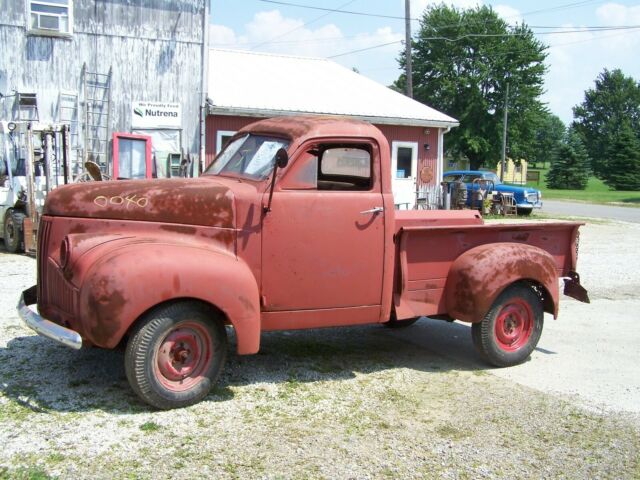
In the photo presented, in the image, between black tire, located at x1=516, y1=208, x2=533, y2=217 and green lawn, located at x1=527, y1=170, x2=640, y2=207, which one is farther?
green lawn, located at x1=527, y1=170, x2=640, y2=207

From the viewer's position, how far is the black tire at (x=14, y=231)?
1192 centimetres

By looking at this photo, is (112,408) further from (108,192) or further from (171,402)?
(108,192)

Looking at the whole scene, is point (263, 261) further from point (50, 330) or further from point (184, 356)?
point (50, 330)

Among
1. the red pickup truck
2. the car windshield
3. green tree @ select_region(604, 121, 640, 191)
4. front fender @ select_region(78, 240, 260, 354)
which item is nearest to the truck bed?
the red pickup truck

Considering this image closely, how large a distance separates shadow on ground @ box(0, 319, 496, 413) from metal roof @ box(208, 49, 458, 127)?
11.7 metres

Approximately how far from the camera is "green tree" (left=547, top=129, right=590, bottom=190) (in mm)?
56906

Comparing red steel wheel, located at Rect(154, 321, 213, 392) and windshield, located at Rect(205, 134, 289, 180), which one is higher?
windshield, located at Rect(205, 134, 289, 180)

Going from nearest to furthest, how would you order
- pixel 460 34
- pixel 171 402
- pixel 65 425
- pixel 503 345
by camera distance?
pixel 65 425
pixel 171 402
pixel 503 345
pixel 460 34

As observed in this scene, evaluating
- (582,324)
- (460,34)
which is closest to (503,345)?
(582,324)

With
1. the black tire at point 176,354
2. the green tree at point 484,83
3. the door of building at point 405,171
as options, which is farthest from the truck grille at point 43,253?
the green tree at point 484,83

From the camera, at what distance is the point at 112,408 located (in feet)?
15.4

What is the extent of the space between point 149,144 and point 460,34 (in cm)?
4130

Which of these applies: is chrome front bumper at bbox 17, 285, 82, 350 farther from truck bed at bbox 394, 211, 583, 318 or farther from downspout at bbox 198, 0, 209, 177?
downspout at bbox 198, 0, 209, 177

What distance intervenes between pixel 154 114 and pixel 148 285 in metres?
13.1
